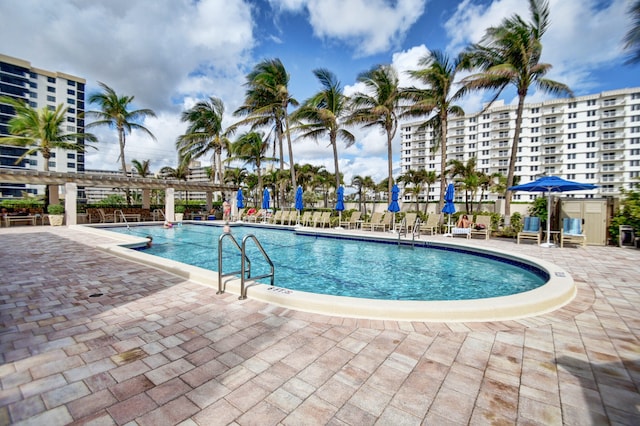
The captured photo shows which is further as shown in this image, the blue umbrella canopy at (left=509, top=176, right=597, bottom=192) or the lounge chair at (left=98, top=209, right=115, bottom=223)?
the lounge chair at (left=98, top=209, right=115, bottom=223)

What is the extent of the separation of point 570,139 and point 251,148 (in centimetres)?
7044

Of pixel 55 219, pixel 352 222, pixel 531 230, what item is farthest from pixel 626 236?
pixel 55 219

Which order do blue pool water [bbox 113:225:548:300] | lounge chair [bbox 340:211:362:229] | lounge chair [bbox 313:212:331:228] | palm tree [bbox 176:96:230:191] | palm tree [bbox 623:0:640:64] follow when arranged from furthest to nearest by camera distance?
palm tree [bbox 176:96:230:191] < lounge chair [bbox 313:212:331:228] < lounge chair [bbox 340:211:362:229] < blue pool water [bbox 113:225:548:300] < palm tree [bbox 623:0:640:64]

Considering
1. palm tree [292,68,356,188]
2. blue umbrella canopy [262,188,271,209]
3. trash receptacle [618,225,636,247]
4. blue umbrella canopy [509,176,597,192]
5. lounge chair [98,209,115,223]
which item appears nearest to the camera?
blue umbrella canopy [509,176,597,192]

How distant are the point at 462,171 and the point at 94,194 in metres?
119

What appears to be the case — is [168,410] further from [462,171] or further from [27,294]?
[462,171]

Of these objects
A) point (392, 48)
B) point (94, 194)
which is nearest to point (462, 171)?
point (392, 48)

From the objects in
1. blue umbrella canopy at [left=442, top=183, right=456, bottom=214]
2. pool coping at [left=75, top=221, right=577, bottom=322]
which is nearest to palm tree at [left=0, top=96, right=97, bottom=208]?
pool coping at [left=75, top=221, right=577, bottom=322]

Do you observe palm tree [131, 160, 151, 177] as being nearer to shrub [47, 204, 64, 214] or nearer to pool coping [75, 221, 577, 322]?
shrub [47, 204, 64, 214]

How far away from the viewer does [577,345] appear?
108 inches

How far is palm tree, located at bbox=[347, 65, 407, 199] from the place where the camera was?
1700 centimetres

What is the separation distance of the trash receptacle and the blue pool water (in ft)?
16.6

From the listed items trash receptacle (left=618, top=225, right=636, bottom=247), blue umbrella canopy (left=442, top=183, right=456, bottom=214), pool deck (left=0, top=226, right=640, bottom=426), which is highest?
blue umbrella canopy (left=442, top=183, right=456, bottom=214)

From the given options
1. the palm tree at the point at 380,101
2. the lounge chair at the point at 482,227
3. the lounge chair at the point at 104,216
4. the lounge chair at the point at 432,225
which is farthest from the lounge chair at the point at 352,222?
the lounge chair at the point at 104,216
